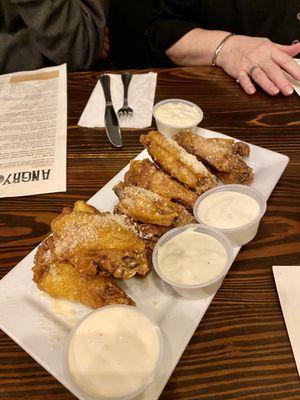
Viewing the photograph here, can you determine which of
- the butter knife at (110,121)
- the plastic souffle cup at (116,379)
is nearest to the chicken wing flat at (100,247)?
the plastic souffle cup at (116,379)

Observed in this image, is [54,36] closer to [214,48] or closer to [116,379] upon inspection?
[214,48]

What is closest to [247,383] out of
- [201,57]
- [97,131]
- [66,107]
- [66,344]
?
[66,344]

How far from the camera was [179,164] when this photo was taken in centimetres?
149

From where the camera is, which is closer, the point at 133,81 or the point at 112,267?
the point at 112,267

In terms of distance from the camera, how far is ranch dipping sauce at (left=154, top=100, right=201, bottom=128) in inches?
70.8

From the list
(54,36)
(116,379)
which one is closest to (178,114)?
(54,36)

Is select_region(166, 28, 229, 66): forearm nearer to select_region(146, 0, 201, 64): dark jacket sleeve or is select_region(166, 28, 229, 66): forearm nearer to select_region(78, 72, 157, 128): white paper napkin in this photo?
select_region(146, 0, 201, 64): dark jacket sleeve

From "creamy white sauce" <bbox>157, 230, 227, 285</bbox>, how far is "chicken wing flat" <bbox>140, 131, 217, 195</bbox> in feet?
0.79

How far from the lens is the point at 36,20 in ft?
7.78

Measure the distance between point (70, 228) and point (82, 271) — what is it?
13cm

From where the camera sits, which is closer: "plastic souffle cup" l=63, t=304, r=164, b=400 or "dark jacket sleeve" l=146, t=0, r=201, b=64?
"plastic souffle cup" l=63, t=304, r=164, b=400

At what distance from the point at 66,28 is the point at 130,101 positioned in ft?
2.47

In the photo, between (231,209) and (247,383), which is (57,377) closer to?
(247,383)

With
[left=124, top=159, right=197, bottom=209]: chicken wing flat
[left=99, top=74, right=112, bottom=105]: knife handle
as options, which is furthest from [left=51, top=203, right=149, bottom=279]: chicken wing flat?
[left=99, top=74, right=112, bottom=105]: knife handle
